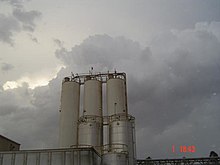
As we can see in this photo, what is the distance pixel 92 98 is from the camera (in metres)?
40.2

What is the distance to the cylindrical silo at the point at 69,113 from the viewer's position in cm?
3888

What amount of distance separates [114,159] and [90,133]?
20.6ft

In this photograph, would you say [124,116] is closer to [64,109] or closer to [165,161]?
[64,109]

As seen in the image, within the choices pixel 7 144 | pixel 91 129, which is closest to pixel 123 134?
pixel 91 129

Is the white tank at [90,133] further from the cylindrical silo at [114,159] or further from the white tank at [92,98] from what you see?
the cylindrical silo at [114,159]

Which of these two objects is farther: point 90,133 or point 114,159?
point 90,133

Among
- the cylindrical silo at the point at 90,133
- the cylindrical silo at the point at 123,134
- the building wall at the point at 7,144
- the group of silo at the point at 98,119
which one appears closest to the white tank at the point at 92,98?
the group of silo at the point at 98,119

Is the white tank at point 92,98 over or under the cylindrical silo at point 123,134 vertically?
over

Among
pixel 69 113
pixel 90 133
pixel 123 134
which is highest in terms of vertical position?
pixel 69 113

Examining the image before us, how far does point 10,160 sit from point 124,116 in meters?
15.5

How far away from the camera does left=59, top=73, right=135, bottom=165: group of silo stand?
34344mm

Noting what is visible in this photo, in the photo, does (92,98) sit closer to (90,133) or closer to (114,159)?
(90,133)

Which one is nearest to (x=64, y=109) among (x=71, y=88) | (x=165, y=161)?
(x=71, y=88)

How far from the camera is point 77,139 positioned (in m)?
38.1
